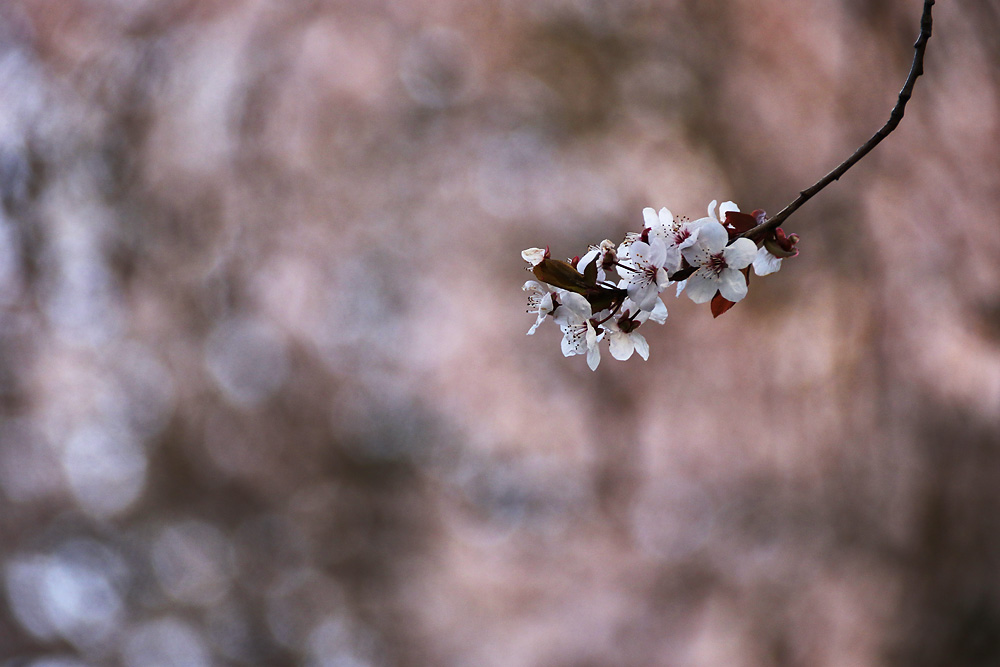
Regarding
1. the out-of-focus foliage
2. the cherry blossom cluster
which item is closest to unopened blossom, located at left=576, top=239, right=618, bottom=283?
the cherry blossom cluster

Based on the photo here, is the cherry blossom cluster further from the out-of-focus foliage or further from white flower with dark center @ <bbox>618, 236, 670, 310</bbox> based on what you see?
the out-of-focus foliage

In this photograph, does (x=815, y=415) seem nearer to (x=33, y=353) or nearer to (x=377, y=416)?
(x=377, y=416)

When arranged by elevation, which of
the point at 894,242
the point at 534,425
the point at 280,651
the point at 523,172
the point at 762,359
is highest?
the point at 523,172

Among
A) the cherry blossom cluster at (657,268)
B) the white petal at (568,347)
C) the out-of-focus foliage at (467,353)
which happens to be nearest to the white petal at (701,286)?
the cherry blossom cluster at (657,268)

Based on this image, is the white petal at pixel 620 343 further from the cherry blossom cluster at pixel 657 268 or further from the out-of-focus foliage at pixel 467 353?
the out-of-focus foliage at pixel 467 353

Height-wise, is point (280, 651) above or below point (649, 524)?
below

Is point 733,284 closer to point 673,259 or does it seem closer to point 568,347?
point 673,259

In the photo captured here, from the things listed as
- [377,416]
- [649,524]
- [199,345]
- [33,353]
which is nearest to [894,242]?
[649,524]

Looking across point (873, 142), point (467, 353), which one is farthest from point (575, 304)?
point (467, 353)
